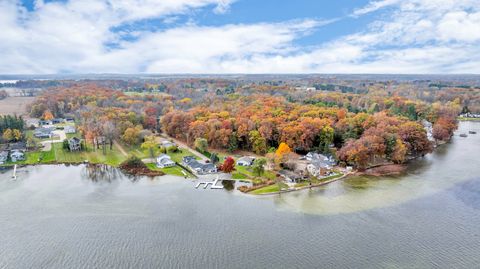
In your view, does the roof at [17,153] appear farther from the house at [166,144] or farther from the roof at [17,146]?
the house at [166,144]

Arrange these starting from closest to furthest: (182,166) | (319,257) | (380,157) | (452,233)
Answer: (319,257), (452,233), (182,166), (380,157)

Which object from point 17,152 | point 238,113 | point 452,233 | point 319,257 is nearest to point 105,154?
point 17,152

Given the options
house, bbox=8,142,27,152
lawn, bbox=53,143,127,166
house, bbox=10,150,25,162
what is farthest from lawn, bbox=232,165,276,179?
house, bbox=8,142,27,152

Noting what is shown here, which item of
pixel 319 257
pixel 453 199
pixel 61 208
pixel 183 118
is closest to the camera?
pixel 319 257

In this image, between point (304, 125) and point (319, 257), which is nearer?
point (319, 257)

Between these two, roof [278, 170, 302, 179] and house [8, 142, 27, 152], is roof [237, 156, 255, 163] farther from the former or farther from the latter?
house [8, 142, 27, 152]

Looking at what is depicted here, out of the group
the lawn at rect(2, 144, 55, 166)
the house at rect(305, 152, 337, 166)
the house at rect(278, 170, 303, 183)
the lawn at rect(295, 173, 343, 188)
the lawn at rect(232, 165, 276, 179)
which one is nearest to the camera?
the lawn at rect(295, 173, 343, 188)

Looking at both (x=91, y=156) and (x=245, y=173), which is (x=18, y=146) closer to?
(x=91, y=156)

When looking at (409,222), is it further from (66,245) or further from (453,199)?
(66,245)

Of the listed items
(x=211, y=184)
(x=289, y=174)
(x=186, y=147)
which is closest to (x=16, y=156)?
(x=186, y=147)
